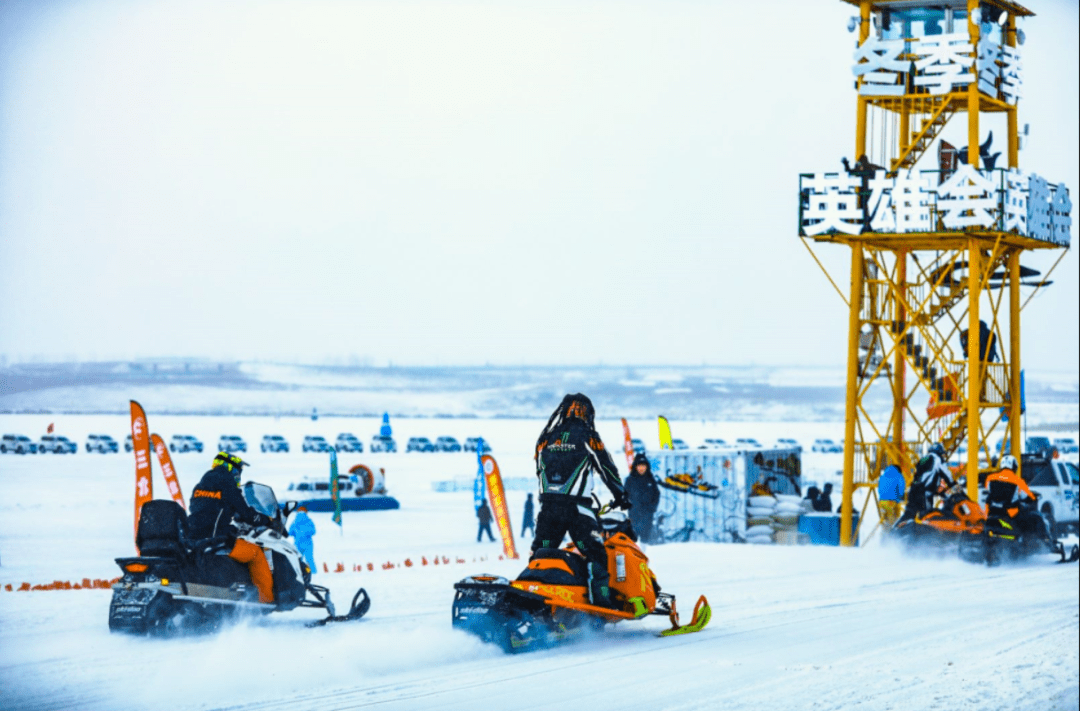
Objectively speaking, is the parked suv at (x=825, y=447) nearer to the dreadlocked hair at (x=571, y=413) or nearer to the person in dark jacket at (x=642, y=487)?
the person in dark jacket at (x=642, y=487)

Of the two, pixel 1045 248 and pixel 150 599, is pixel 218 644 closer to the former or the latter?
pixel 150 599

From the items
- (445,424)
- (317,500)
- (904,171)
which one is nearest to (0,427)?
(904,171)

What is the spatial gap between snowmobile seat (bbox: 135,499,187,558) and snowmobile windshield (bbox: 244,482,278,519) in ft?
2.68

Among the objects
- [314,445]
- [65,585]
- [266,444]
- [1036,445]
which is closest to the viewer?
[65,585]

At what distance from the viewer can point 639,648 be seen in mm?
11578

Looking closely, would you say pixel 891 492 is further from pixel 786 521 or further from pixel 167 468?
pixel 167 468

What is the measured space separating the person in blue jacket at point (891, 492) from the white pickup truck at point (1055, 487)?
9.96ft

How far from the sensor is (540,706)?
906cm

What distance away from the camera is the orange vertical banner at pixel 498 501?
20781 mm

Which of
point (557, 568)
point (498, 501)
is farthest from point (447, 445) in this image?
point (557, 568)

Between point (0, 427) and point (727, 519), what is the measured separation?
13.8 metres

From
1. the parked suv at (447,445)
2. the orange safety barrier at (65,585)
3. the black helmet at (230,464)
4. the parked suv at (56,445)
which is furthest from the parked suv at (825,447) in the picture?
the black helmet at (230,464)

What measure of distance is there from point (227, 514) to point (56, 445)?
44301 mm

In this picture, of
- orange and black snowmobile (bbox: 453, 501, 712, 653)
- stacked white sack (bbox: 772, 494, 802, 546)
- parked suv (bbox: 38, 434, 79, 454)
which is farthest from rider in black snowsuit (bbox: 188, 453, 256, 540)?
parked suv (bbox: 38, 434, 79, 454)
